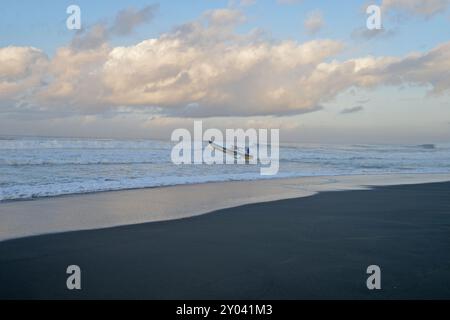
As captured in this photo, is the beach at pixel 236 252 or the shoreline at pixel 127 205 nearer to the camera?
the beach at pixel 236 252

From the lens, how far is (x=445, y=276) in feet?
16.1

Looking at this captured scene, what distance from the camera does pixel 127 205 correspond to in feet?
35.2

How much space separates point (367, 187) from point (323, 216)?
6.96m

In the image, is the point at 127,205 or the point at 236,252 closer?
the point at 236,252

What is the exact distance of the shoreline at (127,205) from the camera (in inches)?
317

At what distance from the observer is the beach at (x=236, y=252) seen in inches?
178

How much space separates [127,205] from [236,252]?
5.40 m

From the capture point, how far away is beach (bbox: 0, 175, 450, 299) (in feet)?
14.8

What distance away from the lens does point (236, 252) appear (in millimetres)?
6043

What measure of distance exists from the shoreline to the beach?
0.28 ft

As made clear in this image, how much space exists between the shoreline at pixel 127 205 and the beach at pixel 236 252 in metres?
0.09

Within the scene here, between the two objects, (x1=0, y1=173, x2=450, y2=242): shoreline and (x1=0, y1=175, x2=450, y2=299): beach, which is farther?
(x1=0, y1=173, x2=450, y2=242): shoreline
